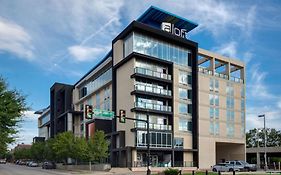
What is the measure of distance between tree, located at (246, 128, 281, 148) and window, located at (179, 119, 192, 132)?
50223 mm

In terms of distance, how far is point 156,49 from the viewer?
6375 centimetres

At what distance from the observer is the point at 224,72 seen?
75312 millimetres

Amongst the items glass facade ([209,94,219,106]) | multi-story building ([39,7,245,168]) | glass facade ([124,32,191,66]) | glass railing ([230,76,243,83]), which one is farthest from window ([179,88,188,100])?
glass railing ([230,76,243,83])

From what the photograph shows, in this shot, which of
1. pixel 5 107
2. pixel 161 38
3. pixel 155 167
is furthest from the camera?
pixel 161 38

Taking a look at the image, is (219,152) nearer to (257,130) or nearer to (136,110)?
(136,110)

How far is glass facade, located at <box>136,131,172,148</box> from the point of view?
59.4 meters

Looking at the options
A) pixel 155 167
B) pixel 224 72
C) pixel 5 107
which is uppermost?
pixel 224 72

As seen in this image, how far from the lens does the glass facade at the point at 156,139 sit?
5944 centimetres

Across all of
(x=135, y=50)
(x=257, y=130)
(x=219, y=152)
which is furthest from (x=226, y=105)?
(x=257, y=130)

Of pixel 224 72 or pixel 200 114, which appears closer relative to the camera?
pixel 200 114

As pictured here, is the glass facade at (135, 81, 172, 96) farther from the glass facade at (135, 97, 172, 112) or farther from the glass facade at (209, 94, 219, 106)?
the glass facade at (209, 94, 219, 106)

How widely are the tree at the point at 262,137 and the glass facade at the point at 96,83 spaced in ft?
170

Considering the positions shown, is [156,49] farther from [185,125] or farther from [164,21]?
[185,125]

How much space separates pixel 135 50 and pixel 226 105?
2197 centimetres
